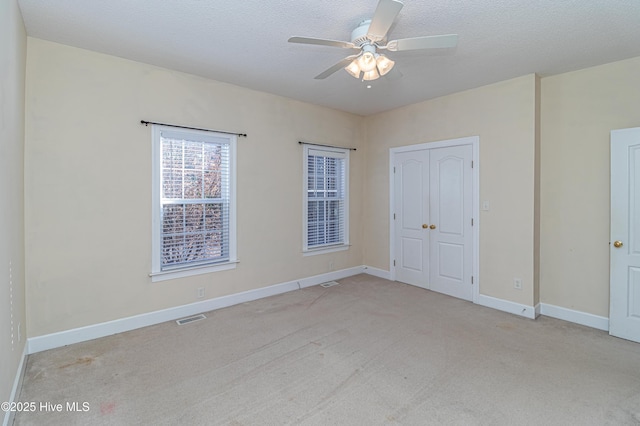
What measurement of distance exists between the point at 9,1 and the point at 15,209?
53.7 inches

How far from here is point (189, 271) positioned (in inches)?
142

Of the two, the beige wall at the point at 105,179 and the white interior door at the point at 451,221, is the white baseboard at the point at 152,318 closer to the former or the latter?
the beige wall at the point at 105,179

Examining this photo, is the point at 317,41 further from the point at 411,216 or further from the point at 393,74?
the point at 411,216

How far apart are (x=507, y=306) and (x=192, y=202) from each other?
3886 millimetres

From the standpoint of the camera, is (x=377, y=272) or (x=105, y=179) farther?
(x=377, y=272)

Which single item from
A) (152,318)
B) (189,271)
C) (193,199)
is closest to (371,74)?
(193,199)

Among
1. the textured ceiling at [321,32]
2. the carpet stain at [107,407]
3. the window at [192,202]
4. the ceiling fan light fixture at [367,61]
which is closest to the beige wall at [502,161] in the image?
the textured ceiling at [321,32]

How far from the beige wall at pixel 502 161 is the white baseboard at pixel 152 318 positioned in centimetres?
246

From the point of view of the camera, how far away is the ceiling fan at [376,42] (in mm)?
1889

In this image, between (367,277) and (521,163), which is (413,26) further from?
(367,277)

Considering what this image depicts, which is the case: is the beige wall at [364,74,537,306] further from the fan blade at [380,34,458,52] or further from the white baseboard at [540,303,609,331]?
the fan blade at [380,34,458,52]

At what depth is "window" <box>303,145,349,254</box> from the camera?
4766mm

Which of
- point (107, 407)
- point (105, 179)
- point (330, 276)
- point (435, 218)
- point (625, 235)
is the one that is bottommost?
point (107, 407)

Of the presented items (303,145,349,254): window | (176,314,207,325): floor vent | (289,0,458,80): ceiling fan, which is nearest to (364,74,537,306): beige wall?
(303,145,349,254): window
